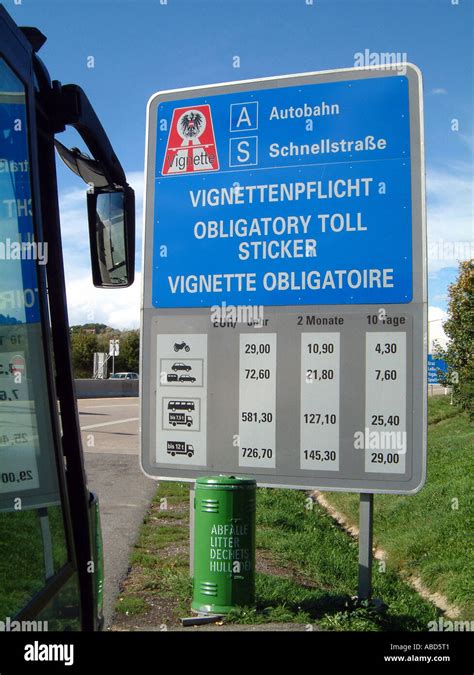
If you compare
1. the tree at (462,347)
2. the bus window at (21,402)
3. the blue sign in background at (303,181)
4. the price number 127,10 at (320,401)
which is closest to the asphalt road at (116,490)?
the price number 127,10 at (320,401)

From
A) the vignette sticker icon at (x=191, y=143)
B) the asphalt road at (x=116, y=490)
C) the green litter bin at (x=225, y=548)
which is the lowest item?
the asphalt road at (x=116, y=490)

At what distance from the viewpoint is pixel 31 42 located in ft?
8.81

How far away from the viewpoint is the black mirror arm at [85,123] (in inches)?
116

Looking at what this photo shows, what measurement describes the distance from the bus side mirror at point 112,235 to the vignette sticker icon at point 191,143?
2.72m

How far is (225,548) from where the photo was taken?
224 inches

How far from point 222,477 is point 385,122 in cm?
280

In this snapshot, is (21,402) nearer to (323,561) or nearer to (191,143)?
(191,143)

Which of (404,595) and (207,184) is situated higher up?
(207,184)

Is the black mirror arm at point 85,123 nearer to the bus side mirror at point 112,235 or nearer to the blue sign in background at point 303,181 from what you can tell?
the bus side mirror at point 112,235

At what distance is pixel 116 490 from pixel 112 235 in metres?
9.89

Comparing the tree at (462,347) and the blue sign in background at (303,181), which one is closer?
the blue sign in background at (303,181)

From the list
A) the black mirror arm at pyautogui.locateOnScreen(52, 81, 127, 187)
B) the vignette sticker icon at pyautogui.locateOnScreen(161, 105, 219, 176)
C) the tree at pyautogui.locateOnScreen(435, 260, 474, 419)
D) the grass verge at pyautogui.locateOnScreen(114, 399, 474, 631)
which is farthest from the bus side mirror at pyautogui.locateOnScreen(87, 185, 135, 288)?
the tree at pyautogui.locateOnScreen(435, 260, 474, 419)
